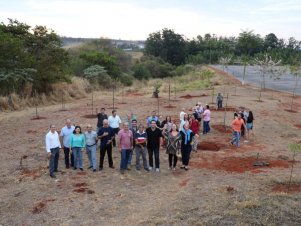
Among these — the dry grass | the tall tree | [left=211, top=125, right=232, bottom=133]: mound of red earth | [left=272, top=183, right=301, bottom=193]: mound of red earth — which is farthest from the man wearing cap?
the tall tree

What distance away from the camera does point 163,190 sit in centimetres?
999

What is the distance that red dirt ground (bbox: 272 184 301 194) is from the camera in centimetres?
980

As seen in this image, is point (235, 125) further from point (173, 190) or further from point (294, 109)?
point (294, 109)

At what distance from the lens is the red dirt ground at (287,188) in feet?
32.1

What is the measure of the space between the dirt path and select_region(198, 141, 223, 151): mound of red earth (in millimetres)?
39

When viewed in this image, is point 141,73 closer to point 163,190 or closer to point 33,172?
point 33,172

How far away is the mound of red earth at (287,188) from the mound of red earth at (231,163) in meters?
1.51

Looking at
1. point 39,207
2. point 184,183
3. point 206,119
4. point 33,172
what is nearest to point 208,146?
point 206,119

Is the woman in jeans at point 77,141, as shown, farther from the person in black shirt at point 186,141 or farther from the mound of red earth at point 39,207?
the person in black shirt at point 186,141

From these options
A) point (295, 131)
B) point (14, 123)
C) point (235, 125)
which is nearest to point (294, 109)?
point (295, 131)

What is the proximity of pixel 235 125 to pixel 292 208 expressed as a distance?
5.60 metres

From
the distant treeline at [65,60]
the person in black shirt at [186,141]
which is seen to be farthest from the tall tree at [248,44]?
the person in black shirt at [186,141]

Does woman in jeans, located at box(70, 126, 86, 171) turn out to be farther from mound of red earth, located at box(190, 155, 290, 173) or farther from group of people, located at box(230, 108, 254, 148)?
group of people, located at box(230, 108, 254, 148)

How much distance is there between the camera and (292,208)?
8.49 m
